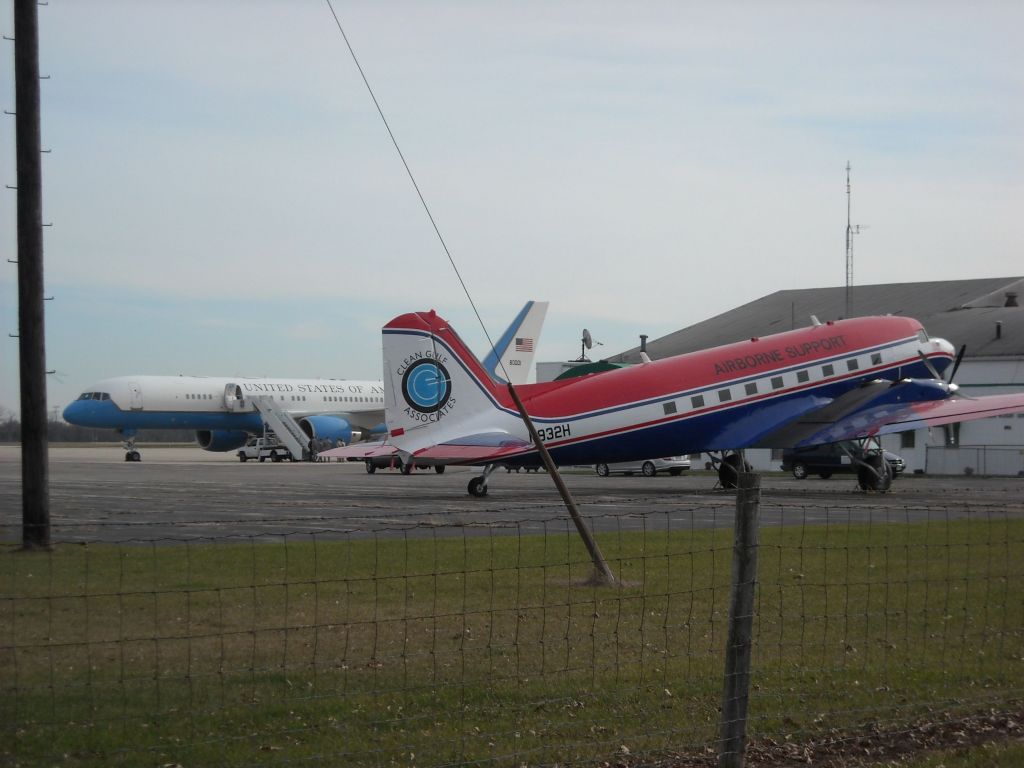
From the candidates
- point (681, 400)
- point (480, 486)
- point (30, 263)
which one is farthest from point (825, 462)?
point (30, 263)

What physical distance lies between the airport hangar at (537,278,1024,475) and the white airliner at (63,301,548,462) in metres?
14.0

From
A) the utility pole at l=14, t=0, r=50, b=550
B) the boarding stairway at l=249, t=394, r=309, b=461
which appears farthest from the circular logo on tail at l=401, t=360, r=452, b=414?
the boarding stairway at l=249, t=394, r=309, b=461

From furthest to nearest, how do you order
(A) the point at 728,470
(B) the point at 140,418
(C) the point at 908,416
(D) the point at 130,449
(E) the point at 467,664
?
(B) the point at 140,418 < (D) the point at 130,449 < (A) the point at 728,470 < (C) the point at 908,416 < (E) the point at 467,664

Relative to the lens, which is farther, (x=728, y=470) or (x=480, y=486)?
(x=728, y=470)

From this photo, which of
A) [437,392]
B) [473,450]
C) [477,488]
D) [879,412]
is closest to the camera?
[473,450]

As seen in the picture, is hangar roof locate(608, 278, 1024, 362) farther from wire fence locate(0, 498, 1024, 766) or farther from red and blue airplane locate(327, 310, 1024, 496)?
wire fence locate(0, 498, 1024, 766)

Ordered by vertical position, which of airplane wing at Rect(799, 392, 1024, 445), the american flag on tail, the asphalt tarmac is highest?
the american flag on tail

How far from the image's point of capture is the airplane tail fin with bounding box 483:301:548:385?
145ft

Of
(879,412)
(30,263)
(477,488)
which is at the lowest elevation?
(477,488)

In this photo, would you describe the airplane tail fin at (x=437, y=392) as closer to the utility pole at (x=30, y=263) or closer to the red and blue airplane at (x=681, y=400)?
the red and blue airplane at (x=681, y=400)

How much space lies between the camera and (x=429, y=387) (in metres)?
30.9

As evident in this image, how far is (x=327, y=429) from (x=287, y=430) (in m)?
2.52

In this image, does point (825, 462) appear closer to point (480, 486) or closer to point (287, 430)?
point (480, 486)

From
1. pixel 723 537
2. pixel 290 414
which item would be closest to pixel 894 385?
pixel 723 537
